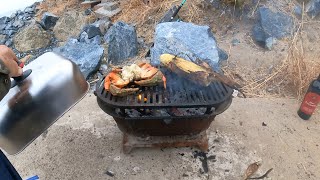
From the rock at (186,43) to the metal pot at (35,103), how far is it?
1736 mm

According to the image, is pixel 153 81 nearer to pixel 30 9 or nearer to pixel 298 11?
pixel 298 11

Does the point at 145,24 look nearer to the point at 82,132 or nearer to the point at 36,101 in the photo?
the point at 82,132

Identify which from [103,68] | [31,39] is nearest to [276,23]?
[103,68]

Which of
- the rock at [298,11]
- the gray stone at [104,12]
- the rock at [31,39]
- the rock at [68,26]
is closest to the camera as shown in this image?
the rock at [298,11]

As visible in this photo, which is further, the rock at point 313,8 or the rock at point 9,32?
the rock at point 9,32

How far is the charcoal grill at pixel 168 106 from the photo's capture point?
2.30 meters

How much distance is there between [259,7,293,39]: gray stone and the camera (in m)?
4.75

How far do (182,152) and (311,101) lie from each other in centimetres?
160

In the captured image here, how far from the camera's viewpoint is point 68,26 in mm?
6512

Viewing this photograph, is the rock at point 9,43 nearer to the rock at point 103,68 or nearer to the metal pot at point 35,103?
the rock at point 103,68

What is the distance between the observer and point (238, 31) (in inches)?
199

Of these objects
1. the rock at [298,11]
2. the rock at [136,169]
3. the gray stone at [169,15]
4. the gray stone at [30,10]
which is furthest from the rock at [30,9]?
the rock at [136,169]

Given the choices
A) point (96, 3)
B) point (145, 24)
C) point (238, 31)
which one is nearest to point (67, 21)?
point (96, 3)

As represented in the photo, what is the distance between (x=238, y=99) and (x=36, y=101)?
2.49 metres
